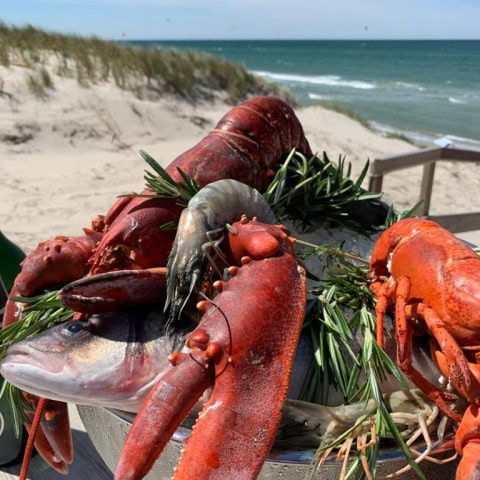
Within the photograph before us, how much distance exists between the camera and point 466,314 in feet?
3.72

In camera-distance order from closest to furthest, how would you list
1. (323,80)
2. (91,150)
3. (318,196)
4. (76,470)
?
A: 1. (318,196)
2. (76,470)
3. (91,150)
4. (323,80)

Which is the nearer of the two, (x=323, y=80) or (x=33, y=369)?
(x=33, y=369)

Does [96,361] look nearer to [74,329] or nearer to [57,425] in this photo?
[74,329]

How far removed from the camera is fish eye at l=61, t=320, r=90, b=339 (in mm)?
1049

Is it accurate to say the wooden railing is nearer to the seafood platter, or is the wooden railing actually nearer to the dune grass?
the seafood platter

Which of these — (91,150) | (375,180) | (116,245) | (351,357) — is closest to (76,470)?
(116,245)

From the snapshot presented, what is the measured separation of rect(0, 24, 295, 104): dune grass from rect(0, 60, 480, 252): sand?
41 centimetres

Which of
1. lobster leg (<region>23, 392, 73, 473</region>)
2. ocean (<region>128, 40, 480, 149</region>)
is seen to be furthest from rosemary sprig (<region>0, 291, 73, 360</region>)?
ocean (<region>128, 40, 480, 149</region>)

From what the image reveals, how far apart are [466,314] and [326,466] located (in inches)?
17.1

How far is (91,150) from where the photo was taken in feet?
27.0

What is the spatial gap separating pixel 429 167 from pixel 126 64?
8439 mm

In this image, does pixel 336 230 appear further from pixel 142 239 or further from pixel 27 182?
pixel 27 182

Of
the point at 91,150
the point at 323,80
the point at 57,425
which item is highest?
the point at 57,425

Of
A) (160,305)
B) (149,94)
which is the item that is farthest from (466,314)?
(149,94)
